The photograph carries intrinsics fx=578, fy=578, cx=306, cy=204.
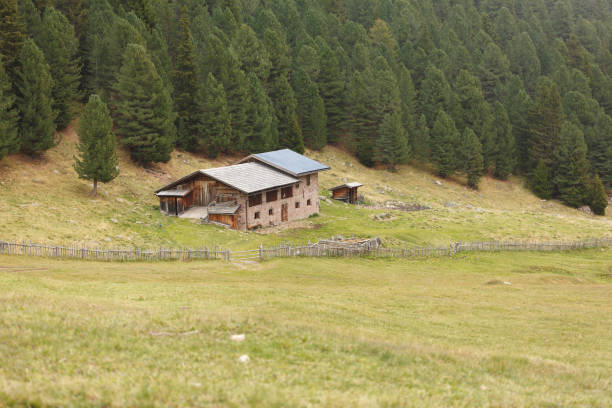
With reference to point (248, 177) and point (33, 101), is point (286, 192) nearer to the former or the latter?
point (248, 177)

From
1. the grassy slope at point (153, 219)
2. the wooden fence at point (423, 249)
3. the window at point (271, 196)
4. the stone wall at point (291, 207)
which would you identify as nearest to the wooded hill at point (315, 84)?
the grassy slope at point (153, 219)

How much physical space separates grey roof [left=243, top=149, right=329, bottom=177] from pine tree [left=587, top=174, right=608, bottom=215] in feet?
158

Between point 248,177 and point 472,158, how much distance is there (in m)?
46.9

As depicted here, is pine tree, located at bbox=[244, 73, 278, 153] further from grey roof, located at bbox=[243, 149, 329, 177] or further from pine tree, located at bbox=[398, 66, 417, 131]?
pine tree, located at bbox=[398, 66, 417, 131]

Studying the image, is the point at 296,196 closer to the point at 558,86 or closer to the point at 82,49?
the point at 82,49

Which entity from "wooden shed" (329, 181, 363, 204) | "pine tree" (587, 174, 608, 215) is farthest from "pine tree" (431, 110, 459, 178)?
"wooden shed" (329, 181, 363, 204)

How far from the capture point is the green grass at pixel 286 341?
44.2 ft

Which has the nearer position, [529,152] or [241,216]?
[241,216]

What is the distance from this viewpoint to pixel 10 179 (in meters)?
49.5

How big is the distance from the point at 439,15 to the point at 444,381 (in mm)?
153777

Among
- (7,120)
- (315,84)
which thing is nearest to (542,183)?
(315,84)

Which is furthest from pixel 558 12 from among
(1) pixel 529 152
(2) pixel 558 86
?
(1) pixel 529 152

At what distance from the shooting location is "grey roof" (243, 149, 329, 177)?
57.2 metres

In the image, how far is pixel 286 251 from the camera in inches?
1634
